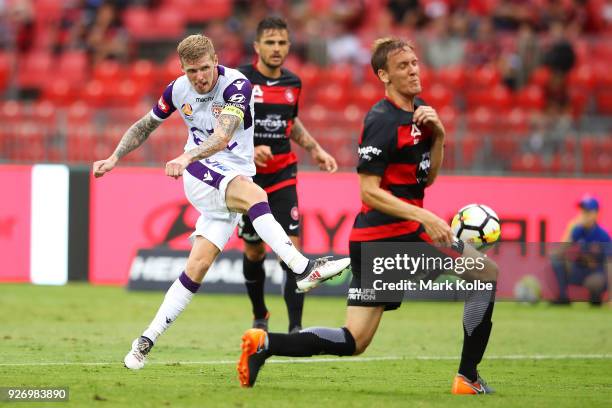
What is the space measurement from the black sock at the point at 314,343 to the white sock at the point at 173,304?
130cm

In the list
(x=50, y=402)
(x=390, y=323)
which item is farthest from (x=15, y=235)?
(x=50, y=402)

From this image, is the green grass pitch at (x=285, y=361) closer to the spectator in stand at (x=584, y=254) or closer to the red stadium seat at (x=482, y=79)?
the spectator in stand at (x=584, y=254)

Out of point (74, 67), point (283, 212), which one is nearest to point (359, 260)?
point (283, 212)

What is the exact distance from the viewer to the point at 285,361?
9633 mm

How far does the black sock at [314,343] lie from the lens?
742 cm

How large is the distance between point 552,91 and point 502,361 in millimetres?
12298

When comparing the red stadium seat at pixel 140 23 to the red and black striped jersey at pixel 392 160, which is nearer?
the red and black striped jersey at pixel 392 160

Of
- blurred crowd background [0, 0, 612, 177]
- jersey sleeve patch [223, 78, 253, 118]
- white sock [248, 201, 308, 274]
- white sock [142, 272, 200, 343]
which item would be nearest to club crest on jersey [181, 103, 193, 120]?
jersey sleeve patch [223, 78, 253, 118]

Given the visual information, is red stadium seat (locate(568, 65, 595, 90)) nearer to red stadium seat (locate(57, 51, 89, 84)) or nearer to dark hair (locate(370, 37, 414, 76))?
red stadium seat (locate(57, 51, 89, 84))

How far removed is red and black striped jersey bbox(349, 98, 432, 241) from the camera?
24.0 feet

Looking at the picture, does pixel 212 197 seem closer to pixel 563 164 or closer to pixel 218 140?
pixel 218 140

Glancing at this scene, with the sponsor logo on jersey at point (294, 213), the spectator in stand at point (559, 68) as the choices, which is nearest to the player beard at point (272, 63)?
the sponsor logo on jersey at point (294, 213)

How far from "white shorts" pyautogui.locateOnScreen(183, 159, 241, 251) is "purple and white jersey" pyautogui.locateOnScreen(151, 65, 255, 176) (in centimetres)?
12

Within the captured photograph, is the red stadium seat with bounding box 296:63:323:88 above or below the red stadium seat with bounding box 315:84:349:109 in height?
above
